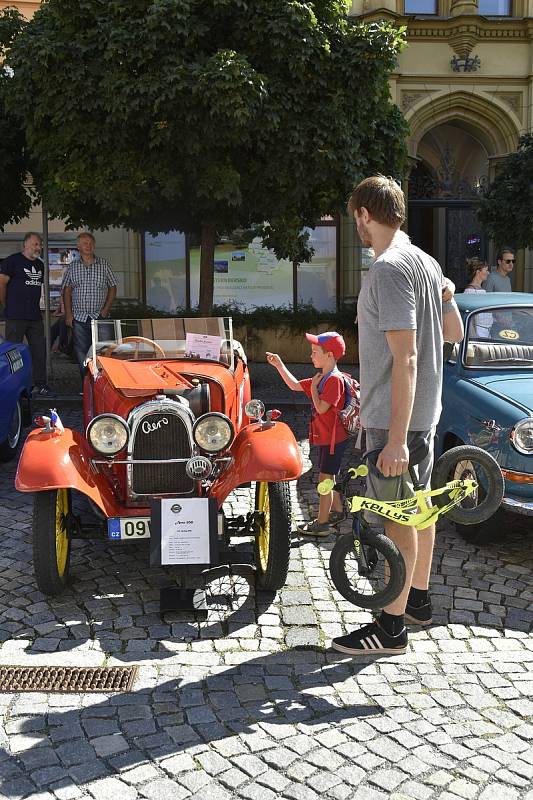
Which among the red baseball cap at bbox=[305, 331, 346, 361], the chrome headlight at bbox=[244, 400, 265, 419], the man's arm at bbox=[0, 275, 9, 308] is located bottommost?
the chrome headlight at bbox=[244, 400, 265, 419]

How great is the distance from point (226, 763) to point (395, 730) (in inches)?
27.0

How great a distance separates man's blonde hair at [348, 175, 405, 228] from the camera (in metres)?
3.71

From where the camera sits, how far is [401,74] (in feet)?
52.7

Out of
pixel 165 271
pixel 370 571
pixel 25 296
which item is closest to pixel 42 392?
pixel 25 296

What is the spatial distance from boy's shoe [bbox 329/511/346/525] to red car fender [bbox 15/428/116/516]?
5.79 ft

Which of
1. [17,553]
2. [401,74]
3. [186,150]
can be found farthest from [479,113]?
[17,553]

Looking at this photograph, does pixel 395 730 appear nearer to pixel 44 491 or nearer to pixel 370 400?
pixel 370 400

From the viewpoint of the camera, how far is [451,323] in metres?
4.11

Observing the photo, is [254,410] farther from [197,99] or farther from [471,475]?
[197,99]

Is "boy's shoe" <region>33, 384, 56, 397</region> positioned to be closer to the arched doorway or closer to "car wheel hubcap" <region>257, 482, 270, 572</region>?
"car wheel hubcap" <region>257, 482, 270, 572</region>

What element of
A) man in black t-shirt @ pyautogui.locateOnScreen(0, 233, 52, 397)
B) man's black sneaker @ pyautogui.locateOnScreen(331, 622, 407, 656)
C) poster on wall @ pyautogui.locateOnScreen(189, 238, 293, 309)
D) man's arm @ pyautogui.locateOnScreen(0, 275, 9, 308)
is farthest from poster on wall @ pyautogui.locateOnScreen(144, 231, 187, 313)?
man's black sneaker @ pyautogui.locateOnScreen(331, 622, 407, 656)

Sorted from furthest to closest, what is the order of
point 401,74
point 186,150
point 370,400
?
point 401,74
point 186,150
point 370,400

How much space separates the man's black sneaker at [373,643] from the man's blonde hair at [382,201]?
187cm

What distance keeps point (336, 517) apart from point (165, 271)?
37.4 feet
